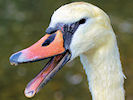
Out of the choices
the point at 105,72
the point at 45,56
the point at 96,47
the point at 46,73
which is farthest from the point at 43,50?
the point at 105,72

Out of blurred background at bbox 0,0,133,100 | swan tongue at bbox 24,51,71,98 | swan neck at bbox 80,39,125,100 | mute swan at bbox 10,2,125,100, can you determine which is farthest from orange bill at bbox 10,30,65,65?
blurred background at bbox 0,0,133,100

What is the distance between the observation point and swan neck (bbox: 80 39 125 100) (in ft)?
7.72

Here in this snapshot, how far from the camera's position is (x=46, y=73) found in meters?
2.22

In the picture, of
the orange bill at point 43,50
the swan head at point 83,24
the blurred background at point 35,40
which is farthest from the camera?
the blurred background at point 35,40

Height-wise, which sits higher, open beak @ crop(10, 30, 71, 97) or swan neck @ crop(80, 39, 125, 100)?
open beak @ crop(10, 30, 71, 97)

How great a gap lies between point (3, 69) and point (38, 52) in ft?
13.9

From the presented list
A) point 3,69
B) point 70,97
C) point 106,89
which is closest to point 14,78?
point 3,69

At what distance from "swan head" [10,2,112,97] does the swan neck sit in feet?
0.30

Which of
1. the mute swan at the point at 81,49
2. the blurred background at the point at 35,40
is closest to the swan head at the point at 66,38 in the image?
the mute swan at the point at 81,49

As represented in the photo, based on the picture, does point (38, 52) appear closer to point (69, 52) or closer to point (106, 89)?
point (69, 52)

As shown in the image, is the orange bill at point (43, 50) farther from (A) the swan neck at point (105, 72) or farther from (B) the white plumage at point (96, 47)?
(A) the swan neck at point (105, 72)

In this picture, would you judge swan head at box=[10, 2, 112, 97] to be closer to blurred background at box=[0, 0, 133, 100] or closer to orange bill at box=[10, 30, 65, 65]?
orange bill at box=[10, 30, 65, 65]

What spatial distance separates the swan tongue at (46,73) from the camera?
6.98 feet

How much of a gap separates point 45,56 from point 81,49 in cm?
33
